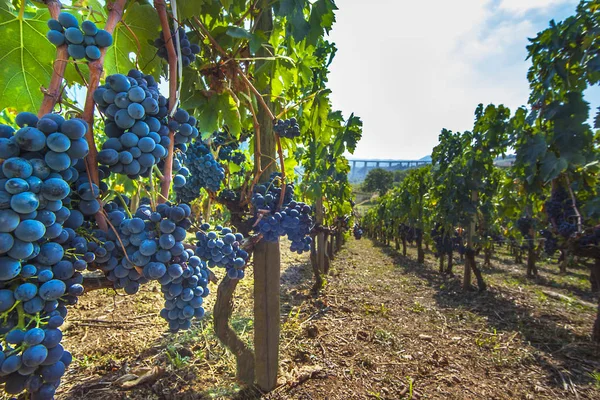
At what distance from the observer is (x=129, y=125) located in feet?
2.54

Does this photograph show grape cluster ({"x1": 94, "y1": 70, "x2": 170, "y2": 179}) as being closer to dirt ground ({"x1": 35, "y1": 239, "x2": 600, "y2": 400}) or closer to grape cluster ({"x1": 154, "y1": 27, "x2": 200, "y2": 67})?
grape cluster ({"x1": 154, "y1": 27, "x2": 200, "y2": 67})

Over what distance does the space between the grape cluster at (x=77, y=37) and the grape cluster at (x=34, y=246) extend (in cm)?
18

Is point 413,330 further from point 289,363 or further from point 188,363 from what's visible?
point 188,363

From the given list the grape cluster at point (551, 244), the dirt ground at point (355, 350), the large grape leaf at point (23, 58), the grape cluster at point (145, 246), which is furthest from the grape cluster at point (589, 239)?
the large grape leaf at point (23, 58)

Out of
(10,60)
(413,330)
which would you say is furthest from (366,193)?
(10,60)

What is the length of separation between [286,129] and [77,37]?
1.37 m

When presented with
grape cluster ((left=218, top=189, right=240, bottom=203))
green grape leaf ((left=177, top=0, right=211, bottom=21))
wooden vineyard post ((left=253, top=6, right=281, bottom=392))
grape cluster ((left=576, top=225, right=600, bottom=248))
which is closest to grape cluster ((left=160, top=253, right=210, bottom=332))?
green grape leaf ((left=177, top=0, right=211, bottom=21))

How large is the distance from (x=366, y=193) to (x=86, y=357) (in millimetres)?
58167

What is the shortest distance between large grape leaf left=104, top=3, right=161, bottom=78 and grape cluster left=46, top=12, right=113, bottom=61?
0.41 meters

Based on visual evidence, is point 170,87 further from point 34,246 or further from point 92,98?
point 34,246

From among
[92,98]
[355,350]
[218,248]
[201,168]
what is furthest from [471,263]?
[92,98]

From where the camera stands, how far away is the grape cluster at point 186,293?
39.2 inches

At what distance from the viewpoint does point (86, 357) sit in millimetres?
2893

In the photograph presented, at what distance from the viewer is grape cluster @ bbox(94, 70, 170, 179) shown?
29.5 inches
